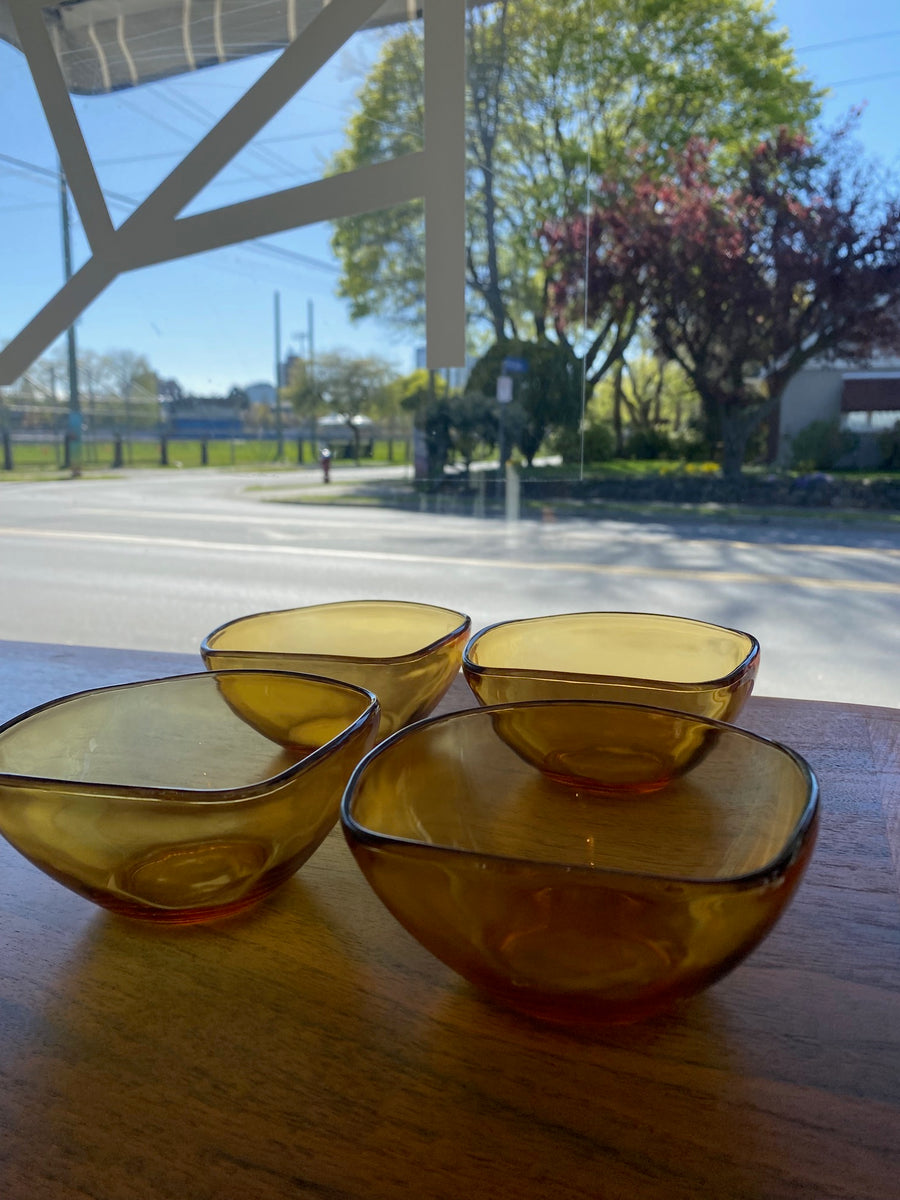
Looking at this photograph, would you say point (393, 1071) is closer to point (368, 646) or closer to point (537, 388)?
point (368, 646)

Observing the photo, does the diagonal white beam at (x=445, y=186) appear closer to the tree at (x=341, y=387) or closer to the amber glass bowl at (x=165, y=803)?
the amber glass bowl at (x=165, y=803)

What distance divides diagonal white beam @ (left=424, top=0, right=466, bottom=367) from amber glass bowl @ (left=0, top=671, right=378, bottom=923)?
1.41 feet

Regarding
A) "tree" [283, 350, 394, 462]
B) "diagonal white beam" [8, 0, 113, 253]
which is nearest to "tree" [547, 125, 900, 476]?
"tree" [283, 350, 394, 462]

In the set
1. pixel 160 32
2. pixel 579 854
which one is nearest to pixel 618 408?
pixel 160 32

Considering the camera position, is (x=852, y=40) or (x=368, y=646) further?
(x=852, y=40)

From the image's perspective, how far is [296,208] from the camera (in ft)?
2.39

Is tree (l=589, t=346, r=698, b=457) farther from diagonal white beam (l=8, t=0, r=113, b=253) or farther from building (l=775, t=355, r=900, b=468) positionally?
diagonal white beam (l=8, t=0, r=113, b=253)

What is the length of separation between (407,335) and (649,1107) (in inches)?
48.8

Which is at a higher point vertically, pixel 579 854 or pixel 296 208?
pixel 296 208

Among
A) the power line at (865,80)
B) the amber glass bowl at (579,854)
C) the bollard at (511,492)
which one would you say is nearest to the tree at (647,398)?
the bollard at (511,492)

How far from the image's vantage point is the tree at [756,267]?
1554 mm

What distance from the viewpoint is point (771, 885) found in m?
0.17

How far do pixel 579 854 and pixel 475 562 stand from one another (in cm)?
122

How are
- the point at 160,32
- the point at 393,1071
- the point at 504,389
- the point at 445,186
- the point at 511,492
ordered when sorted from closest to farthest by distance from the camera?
the point at 393,1071, the point at 445,186, the point at 160,32, the point at 504,389, the point at 511,492
